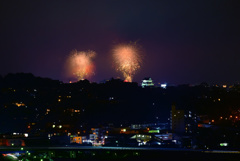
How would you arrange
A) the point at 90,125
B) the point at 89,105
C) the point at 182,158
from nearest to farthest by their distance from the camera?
the point at 182,158 < the point at 90,125 < the point at 89,105

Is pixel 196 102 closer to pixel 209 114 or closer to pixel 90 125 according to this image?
pixel 209 114

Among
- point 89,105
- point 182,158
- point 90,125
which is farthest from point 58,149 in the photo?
point 89,105

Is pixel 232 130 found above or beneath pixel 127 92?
beneath

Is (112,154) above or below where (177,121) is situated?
below

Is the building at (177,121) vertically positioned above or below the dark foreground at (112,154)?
above

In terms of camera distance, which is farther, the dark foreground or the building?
the building

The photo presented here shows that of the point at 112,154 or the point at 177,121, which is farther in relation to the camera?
the point at 177,121

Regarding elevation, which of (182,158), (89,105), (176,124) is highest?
(89,105)

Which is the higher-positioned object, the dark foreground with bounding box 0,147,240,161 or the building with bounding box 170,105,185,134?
the building with bounding box 170,105,185,134
